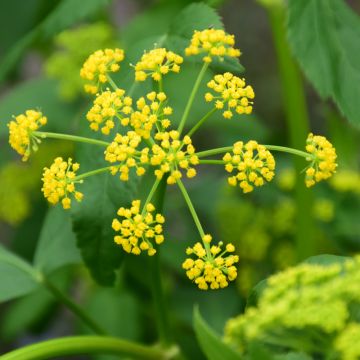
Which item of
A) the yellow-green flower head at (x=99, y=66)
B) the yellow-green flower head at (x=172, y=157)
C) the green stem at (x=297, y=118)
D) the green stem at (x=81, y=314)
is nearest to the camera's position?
the yellow-green flower head at (x=172, y=157)

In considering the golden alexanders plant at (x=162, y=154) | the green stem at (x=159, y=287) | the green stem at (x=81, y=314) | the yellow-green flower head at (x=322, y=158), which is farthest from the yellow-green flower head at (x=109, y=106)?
the green stem at (x=81, y=314)

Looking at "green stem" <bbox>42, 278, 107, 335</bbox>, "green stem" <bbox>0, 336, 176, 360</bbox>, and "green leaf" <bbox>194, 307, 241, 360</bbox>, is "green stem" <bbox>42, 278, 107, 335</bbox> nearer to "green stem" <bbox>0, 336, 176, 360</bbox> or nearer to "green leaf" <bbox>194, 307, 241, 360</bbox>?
"green stem" <bbox>0, 336, 176, 360</bbox>

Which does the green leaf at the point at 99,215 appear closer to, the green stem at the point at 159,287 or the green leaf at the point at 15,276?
the green stem at the point at 159,287

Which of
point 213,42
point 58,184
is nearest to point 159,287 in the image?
point 58,184

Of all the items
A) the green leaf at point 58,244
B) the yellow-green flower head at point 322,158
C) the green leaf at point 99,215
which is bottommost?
the green leaf at point 58,244

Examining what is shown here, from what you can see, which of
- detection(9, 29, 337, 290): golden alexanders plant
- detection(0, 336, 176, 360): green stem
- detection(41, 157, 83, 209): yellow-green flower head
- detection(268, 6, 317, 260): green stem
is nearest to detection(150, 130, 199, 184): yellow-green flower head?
detection(9, 29, 337, 290): golden alexanders plant

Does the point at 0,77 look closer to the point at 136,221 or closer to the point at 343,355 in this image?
the point at 136,221

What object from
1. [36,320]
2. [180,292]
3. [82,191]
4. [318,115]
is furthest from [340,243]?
[318,115]

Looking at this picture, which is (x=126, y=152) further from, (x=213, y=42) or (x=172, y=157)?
(x=213, y=42)
